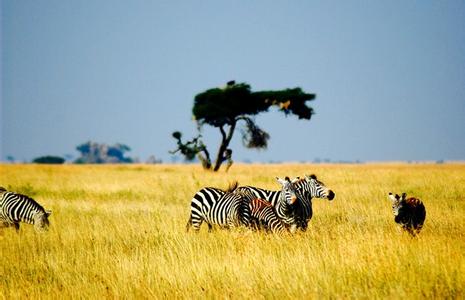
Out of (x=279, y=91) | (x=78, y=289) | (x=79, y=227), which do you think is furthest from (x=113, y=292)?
(x=279, y=91)

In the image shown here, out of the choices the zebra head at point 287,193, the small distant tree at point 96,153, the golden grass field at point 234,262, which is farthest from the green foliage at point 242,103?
the small distant tree at point 96,153

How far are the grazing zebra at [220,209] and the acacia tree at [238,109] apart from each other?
2906cm

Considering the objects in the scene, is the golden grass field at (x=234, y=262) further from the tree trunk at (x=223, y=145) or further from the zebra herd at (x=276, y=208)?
the tree trunk at (x=223, y=145)

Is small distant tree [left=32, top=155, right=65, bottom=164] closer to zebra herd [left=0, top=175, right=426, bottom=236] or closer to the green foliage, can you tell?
the green foliage

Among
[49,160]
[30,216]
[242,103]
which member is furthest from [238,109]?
[49,160]

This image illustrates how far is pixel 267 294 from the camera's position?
566 cm

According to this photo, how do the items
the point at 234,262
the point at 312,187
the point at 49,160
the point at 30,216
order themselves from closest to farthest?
1. the point at 234,262
2. the point at 312,187
3. the point at 30,216
4. the point at 49,160

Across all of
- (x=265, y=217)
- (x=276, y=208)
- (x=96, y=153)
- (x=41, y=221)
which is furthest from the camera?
(x=96, y=153)

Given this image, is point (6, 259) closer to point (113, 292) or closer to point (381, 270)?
point (113, 292)

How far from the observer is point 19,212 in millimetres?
11195

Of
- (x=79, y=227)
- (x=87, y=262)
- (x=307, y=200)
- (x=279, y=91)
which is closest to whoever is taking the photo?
(x=87, y=262)

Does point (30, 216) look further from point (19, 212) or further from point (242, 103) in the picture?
point (242, 103)

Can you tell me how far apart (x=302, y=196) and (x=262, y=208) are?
0.89 meters

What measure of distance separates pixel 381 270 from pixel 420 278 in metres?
0.54
